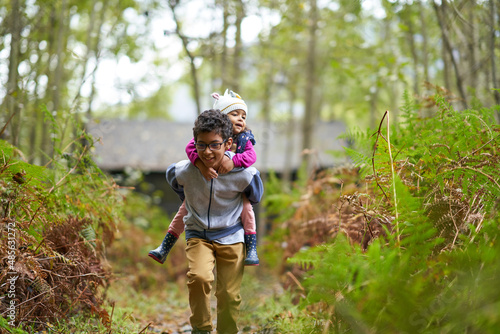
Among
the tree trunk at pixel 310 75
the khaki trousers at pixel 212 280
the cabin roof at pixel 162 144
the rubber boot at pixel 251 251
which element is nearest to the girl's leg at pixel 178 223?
the khaki trousers at pixel 212 280

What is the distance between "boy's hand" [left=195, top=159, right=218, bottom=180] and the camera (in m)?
3.45

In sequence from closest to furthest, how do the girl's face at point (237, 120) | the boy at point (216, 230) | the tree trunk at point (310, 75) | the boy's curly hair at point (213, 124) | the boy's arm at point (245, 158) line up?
the boy's curly hair at point (213, 124), the boy at point (216, 230), the boy's arm at point (245, 158), the girl's face at point (237, 120), the tree trunk at point (310, 75)

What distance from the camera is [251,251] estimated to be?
3.79 m

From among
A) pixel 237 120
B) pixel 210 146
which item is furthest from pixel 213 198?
pixel 237 120

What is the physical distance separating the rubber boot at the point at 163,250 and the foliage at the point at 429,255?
1309mm

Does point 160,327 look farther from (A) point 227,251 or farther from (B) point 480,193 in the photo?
(B) point 480,193

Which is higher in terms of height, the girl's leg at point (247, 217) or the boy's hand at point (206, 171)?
the boy's hand at point (206, 171)

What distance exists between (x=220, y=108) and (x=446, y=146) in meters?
1.94

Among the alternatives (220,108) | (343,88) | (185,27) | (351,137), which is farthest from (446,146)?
(343,88)

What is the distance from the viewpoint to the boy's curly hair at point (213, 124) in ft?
11.0

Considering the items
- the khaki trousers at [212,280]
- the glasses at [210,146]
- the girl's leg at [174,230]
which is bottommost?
the khaki trousers at [212,280]

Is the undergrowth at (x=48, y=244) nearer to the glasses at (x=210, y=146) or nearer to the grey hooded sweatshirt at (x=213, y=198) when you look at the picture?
the grey hooded sweatshirt at (x=213, y=198)

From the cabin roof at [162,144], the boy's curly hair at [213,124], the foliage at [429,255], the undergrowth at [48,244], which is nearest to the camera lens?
the foliage at [429,255]

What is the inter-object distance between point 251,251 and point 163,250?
0.79 m
